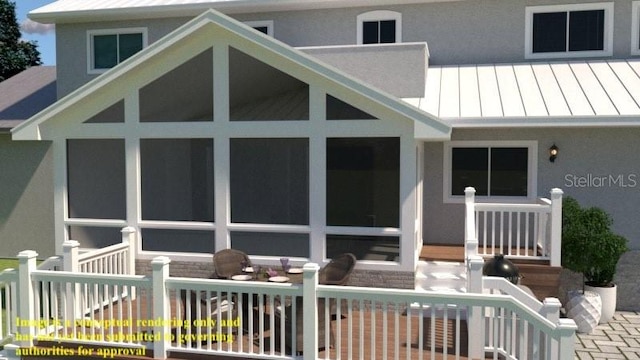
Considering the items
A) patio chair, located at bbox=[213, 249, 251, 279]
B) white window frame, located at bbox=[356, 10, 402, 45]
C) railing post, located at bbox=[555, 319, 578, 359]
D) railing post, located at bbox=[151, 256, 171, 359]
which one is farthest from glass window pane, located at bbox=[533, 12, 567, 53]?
railing post, located at bbox=[151, 256, 171, 359]

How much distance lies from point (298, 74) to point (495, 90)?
16.5ft

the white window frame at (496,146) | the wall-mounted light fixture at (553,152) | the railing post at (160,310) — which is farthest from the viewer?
the white window frame at (496,146)

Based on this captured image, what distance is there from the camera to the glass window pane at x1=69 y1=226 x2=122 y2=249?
32.6 ft

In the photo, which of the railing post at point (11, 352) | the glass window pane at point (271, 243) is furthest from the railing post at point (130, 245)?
the railing post at point (11, 352)

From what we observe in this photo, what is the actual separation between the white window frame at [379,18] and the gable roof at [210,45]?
20.2 ft

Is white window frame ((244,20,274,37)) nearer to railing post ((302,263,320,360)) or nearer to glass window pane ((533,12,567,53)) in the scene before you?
glass window pane ((533,12,567,53))

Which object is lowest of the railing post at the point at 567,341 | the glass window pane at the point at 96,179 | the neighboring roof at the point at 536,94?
the railing post at the point at 567,341

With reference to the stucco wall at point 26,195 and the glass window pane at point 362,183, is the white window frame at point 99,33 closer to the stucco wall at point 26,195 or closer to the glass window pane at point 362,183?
the stucco wall at point 26,195

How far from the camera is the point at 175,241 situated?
9711mm

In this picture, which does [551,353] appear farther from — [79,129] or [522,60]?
[522,60]

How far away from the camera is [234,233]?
30.5ft

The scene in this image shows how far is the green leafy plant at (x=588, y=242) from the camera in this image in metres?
9.67

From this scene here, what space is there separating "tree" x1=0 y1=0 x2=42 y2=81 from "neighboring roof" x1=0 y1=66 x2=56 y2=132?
771 inches

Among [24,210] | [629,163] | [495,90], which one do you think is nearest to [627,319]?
[629,163]
